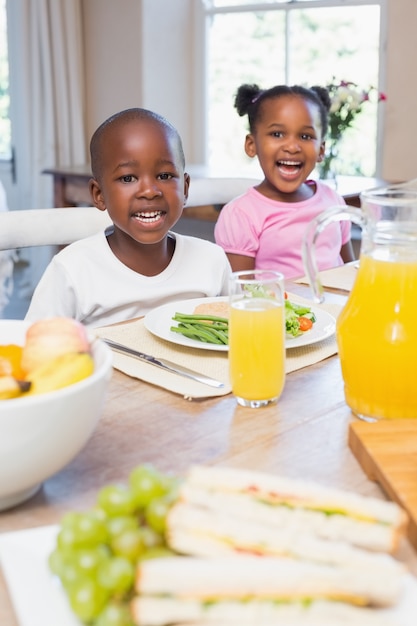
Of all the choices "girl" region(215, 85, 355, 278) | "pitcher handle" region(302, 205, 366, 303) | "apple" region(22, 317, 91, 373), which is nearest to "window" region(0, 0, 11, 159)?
"girl" region(215, 85, 355, 278)

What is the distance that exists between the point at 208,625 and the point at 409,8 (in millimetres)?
3673

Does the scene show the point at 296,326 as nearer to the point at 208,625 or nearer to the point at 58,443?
the point at 58,443

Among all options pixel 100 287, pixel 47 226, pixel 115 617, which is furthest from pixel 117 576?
pixel 47 226

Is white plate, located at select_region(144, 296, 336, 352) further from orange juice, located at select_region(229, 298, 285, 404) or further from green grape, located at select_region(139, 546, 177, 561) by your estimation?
green grape, located at select_region(139, 546, 177, 561)

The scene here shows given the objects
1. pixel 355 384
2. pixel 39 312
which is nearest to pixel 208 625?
pixel 355 384

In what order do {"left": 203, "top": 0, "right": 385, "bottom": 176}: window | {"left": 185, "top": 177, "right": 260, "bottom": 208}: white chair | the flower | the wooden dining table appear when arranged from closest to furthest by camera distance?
the wooden dining table, {"left": 185, "top": 177, "right": 260, "bottom": 208}: white chair, the flower, {"left": 203, "top": 0, "right": 385, "bottom": 176}: window

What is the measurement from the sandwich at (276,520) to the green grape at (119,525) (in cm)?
3

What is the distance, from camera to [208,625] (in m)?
0.45

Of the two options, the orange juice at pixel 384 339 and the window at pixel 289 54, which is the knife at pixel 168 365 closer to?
the orange juice at pixel 384 339

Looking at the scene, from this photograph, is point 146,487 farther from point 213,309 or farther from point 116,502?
point 213,309

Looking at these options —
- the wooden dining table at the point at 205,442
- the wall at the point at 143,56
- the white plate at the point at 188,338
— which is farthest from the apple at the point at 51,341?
the wall at the point at 143,56

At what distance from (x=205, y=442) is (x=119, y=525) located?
33cm

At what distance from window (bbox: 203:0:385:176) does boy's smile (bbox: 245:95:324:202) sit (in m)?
1.58

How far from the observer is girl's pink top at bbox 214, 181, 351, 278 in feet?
6.94
